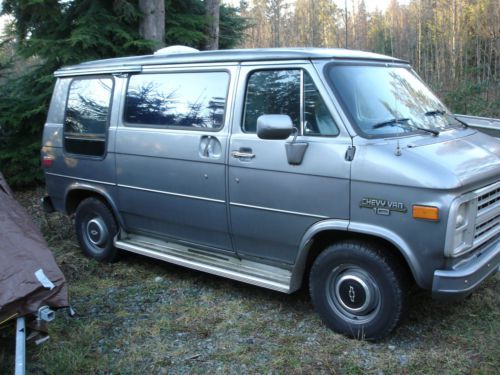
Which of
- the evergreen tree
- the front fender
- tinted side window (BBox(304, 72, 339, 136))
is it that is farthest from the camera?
the evergreen tree

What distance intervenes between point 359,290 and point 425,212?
33.4 inches

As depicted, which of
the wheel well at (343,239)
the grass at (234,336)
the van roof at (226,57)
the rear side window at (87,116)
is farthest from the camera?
the rear side window at (87,116)

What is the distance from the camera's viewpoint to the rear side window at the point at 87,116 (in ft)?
17.8

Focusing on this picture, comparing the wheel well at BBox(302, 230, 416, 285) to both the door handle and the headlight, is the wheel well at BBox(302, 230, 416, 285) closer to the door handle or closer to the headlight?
the headlight

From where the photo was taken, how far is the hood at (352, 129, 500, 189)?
3.33 m

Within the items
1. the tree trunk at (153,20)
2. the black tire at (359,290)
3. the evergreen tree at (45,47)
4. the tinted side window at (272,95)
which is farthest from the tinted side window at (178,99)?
the tree trunk at (153,20)

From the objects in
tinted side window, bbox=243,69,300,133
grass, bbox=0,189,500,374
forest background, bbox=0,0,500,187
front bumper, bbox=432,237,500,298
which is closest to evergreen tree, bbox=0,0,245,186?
forest background, bbox=0,0,500,187

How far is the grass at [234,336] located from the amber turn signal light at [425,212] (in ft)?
3.51

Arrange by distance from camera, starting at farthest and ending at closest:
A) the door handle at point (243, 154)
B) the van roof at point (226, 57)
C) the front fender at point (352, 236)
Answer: the door handle at point (243, 154), the van roof at point (226, 57), the front fender at point (352, 236)

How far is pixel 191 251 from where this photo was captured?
4938mm

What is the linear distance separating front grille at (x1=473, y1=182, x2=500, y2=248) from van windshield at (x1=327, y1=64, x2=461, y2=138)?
0.64 m

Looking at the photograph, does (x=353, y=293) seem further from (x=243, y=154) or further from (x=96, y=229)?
(x=96, y=229)

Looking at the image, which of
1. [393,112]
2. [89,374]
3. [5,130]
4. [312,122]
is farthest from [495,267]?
[5,130]

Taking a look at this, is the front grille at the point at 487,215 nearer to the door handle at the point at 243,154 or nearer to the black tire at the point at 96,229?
the door handle at the point at 243,154
